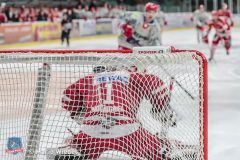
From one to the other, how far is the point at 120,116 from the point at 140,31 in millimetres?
3751

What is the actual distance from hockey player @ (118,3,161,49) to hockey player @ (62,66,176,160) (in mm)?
3335

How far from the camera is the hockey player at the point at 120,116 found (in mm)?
2686

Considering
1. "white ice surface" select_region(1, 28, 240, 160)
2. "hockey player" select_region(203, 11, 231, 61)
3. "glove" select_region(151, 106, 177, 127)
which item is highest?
"glove" select_region(151, 106, 177, 127)

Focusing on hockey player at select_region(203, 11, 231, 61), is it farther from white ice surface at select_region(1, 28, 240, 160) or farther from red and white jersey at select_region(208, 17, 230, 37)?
white ice surface at select_region(1, 28, 240, 160)

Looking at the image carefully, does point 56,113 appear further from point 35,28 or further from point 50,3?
point 50,3

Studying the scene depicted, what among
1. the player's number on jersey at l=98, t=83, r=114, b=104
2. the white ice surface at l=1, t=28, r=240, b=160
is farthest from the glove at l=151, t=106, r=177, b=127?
the white ice surface at l=1, t=28, r=240, b=160

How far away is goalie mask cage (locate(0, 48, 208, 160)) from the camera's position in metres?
2.55

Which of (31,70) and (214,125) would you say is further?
(214,125)

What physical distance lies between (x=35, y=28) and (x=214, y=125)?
11403mm

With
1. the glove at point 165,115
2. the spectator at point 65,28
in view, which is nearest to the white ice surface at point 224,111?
the glove at point 165,115

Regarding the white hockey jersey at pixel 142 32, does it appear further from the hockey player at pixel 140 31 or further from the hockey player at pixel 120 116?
the hockey player at pixel 120 116

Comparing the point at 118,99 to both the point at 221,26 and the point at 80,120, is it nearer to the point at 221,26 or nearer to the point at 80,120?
the point at 80,120

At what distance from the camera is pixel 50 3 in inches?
789

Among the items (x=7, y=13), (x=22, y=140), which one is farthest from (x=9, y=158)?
(x=7, y=13)
